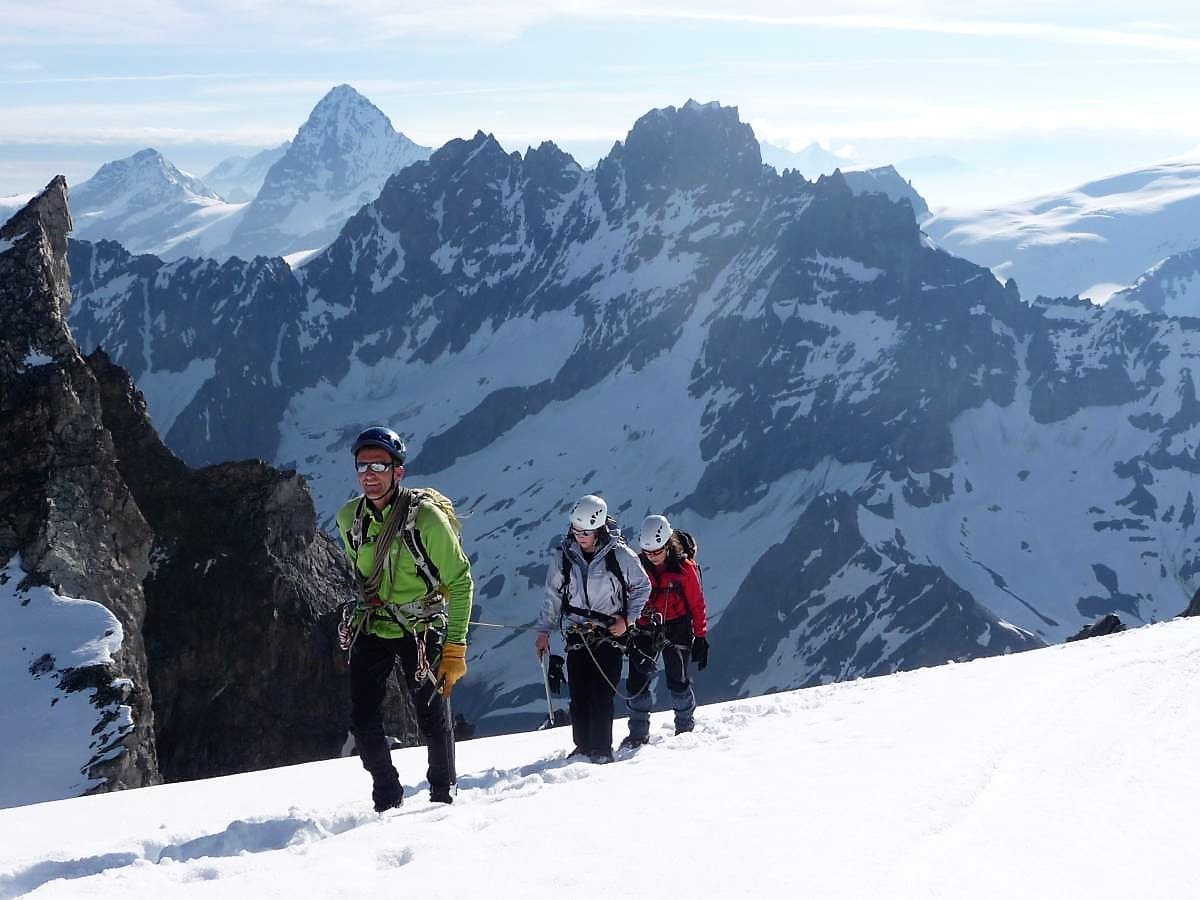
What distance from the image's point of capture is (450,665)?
1072 centimetres

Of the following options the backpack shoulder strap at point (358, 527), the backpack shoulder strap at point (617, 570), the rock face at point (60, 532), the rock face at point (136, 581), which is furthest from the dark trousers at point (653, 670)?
the rock face at point (60, 532)

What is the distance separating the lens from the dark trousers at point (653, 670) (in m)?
15.1

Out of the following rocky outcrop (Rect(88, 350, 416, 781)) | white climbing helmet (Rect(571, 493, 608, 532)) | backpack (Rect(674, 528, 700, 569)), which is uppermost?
white climbing helmet (Rect(571, 493, 608, 532))

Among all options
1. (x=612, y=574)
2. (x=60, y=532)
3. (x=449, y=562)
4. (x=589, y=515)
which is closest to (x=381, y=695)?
(x=449, y=562)

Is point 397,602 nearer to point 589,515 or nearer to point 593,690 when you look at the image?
point 589,515

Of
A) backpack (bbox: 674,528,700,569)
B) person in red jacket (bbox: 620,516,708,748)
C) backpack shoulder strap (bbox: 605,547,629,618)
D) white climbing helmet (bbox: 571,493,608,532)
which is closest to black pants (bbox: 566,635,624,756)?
backpack shoulder strap (bbox: 605,547,629,618)

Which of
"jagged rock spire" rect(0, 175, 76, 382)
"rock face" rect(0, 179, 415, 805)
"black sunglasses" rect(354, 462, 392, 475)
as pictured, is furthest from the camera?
"jagged rock spire" rect(0, 175, 76, 382)

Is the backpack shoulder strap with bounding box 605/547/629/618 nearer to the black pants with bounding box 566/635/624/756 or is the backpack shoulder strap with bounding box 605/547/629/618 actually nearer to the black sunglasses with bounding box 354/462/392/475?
the black pants with bounding box 566/635/624/756

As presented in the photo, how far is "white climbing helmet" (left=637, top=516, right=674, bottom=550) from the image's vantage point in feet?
51.5

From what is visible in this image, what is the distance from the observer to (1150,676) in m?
13.8

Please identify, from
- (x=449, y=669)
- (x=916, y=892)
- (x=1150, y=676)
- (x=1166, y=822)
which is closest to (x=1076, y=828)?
(x=1166, y=822)

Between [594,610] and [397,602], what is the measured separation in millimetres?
3714

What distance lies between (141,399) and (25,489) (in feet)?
86.9

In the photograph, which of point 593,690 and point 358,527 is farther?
point 593,690
